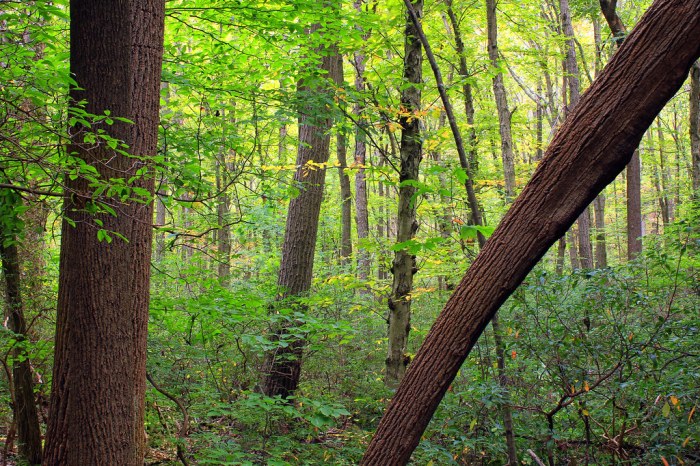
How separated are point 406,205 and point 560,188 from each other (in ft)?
10.4

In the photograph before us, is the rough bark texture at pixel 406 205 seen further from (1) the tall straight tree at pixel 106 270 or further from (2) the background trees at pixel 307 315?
(1) the tall straight tree at pixel 106 270

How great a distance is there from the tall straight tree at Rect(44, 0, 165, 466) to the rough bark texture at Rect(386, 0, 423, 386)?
2837 mm

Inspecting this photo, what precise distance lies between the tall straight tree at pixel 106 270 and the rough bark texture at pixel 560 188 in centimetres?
207

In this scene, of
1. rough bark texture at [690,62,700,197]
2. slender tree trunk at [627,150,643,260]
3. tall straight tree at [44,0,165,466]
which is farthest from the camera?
slender tree trunk at [627,150,643,260]

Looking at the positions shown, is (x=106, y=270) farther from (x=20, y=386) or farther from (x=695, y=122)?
(x=695, y=122)

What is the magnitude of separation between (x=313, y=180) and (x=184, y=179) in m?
2.65

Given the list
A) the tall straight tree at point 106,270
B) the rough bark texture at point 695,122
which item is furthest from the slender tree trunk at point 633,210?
the tall straight tree at point 106,270

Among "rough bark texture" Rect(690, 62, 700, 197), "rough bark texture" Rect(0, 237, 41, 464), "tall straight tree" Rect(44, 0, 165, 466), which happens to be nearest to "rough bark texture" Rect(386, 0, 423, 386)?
"tall straight tree" Rect(44, 0, 165, 466)

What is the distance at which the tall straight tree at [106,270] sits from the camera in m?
3.92

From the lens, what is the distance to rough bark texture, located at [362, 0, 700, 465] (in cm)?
270

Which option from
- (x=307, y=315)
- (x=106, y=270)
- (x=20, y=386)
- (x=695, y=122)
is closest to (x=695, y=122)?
(x=695, y=122)

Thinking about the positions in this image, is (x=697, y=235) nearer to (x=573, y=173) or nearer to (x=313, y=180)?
(x=573, y=173)

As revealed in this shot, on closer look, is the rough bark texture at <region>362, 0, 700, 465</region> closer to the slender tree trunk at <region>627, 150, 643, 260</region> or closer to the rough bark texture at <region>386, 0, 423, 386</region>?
the rough bark texture at <region>386, 0, 423, 386</region>

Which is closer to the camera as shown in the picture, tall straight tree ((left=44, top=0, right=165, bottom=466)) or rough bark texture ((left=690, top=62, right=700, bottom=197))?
tall straight tree ((left=44, top=0, right=165, bottom=466))
